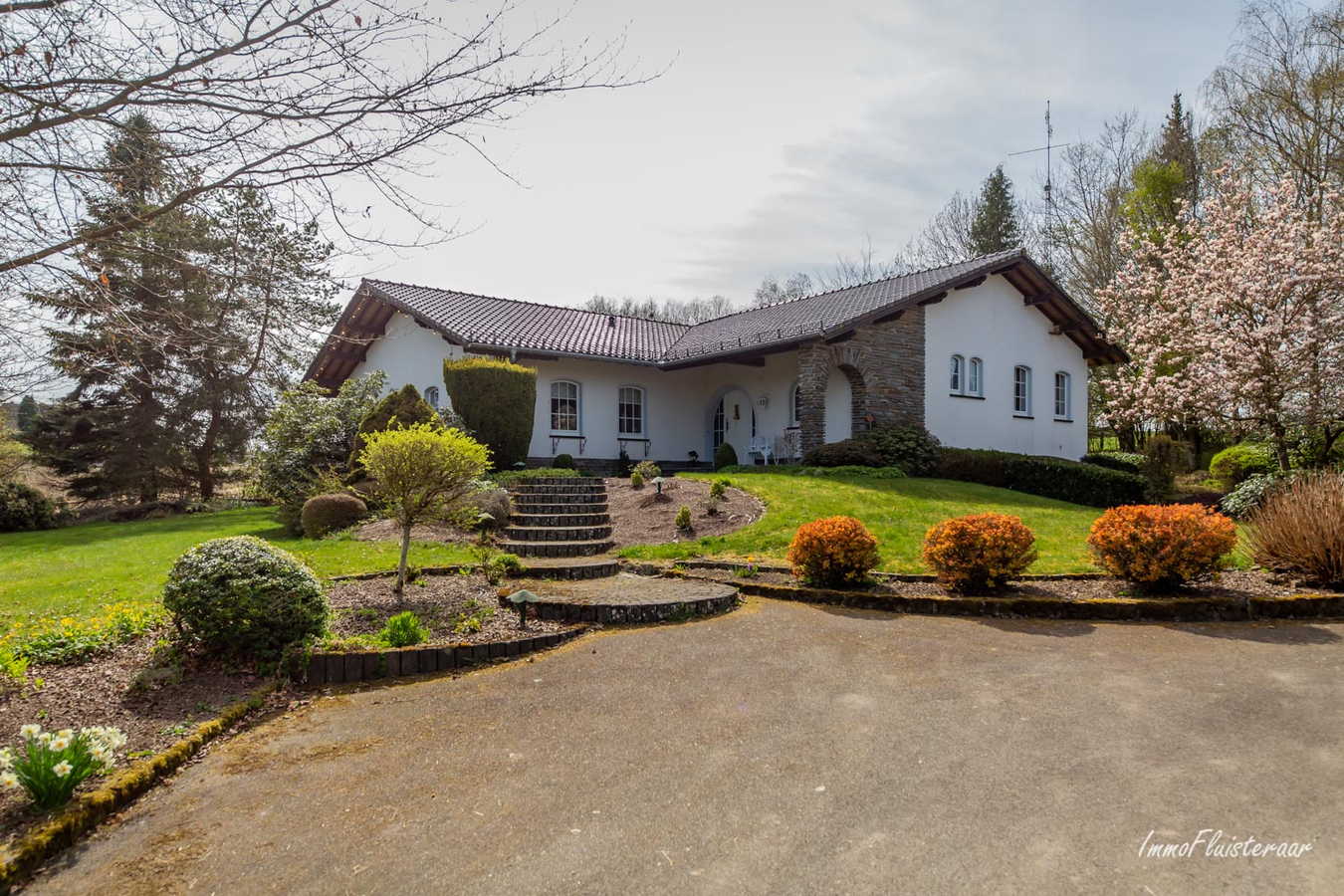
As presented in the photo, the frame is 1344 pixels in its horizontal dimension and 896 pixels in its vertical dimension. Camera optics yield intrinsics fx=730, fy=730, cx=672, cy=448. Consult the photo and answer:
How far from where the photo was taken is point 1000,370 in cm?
2006

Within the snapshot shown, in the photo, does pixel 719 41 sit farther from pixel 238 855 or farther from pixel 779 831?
pixel 238 855

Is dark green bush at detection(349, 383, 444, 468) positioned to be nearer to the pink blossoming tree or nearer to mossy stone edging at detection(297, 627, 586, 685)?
mossy stone edging at detection(297, 627, 586, 685)

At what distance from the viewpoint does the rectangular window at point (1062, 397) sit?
2162cm

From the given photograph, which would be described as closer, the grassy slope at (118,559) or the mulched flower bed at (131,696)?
the mulched flower bed at (131,696)

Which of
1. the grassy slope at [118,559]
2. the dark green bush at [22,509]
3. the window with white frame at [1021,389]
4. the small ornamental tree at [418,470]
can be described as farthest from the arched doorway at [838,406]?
the dark green bush at [22,509]

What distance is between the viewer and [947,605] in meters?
7.12

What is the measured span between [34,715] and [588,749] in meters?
3.11

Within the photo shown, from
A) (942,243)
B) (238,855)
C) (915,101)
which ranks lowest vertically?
(238,855)

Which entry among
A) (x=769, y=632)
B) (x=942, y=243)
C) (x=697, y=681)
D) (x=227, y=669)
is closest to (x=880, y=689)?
(x=697, y=681)

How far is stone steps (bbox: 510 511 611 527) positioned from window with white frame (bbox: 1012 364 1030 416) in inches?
554

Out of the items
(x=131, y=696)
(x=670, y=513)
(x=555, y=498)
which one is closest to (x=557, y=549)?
(x=670, y=513)

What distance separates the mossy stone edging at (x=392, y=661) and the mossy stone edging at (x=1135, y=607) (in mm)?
3771

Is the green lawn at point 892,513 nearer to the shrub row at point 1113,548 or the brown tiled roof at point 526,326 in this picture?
the shrub row at point 1113,548

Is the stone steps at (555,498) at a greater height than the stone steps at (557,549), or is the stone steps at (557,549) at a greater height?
the stone steps at (555,498)
